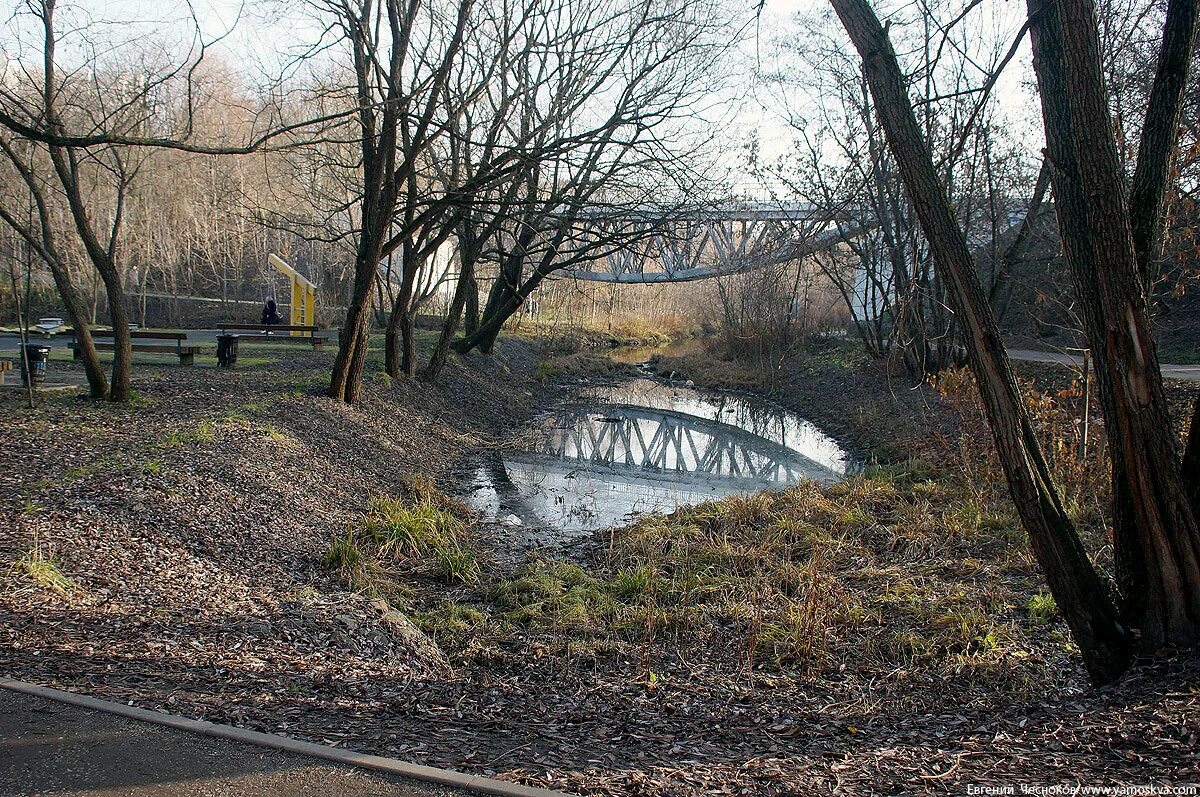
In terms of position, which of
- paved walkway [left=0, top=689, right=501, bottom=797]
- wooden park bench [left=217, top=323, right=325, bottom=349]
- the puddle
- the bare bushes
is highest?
the bare bushes

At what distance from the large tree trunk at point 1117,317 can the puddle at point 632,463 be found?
695 centimetres

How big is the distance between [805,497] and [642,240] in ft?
18.1

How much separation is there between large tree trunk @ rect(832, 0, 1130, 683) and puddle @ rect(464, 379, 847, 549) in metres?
6.54

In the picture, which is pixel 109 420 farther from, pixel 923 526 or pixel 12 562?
pixel 923 526

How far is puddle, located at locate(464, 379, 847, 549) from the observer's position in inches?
485

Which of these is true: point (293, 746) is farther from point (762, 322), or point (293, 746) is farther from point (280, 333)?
point (762, 322)

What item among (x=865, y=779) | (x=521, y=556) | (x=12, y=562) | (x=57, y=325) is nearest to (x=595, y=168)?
(x=521, y=556)

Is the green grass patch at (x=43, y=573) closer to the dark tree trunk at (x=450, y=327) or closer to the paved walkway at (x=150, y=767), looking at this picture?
the paved walkway at (x=150, y=767)

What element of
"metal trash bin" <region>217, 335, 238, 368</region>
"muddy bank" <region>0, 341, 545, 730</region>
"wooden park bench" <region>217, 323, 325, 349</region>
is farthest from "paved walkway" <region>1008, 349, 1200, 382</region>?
"wooden park bench" <region>217, 323, 325, 349</region>

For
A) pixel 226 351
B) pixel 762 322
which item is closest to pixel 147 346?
pixel 226 351

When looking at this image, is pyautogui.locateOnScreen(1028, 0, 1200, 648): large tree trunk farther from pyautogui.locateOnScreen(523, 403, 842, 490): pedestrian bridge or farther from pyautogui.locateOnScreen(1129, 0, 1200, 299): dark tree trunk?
pyautogui.locateOnScreen(523, 403, 842, 490): pedestrian bridge

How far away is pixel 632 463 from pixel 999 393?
38.6 ft

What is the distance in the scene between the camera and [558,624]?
23.9 ft

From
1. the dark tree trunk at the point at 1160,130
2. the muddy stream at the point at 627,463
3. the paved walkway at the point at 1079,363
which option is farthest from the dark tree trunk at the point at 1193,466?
the paved walkway at the point at 1079,363
